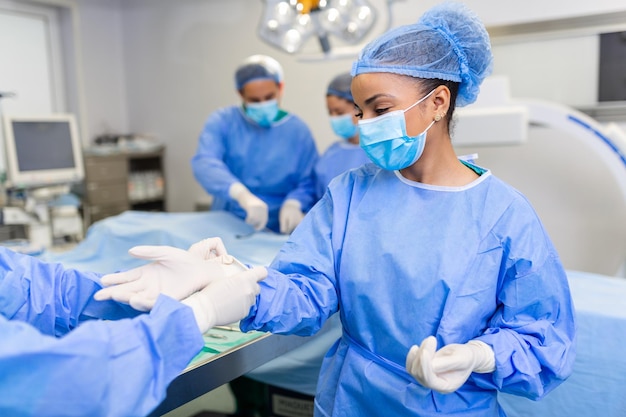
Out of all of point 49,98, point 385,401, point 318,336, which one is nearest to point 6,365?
point 385,401

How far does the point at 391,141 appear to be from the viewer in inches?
44.9

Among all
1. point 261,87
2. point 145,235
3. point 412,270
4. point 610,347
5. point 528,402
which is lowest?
point 528,402

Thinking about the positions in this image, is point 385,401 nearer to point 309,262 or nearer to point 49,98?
point 309,262

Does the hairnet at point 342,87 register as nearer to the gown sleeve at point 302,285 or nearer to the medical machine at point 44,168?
the gown sleeve at point 302,285

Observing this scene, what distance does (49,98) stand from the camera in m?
4.59

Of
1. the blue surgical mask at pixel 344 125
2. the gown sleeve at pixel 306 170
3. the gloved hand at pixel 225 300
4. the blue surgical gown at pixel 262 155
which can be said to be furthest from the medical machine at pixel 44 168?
the gloved hand at pixel 225 300

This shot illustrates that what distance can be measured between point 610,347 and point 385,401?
2.64 feet

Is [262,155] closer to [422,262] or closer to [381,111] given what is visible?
[381,111]

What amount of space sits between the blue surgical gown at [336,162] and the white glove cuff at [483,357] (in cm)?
143

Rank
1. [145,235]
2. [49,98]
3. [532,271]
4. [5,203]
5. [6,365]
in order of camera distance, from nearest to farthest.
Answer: [6,365] → [532,271] → [145,235] → [5,203] → [49,98]

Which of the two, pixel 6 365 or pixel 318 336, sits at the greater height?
pixel 6 365

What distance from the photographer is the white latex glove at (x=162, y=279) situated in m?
0.99

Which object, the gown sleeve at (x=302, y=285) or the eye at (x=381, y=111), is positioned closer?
the gown sleeve at (x=302, y=285)

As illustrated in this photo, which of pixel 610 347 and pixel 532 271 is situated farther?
pixel 610 347
